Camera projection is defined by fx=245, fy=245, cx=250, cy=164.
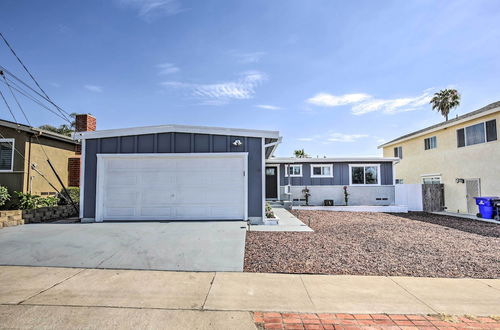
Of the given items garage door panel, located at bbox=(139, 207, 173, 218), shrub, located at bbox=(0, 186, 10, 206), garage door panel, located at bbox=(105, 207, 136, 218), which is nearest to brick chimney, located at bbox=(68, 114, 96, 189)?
shrub, located at bbox=(0, 186, 10, 206)

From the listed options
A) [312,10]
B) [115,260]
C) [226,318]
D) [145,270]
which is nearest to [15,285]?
[115,260]

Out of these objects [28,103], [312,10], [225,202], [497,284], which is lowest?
[497,284]

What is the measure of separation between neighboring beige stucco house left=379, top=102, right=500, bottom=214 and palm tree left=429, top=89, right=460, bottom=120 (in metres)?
13.0

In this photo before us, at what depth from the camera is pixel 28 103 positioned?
34.6 feet

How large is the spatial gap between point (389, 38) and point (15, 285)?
11.6 meters

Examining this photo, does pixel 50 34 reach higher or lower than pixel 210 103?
higher

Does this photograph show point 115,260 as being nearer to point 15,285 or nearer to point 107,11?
point 15,285

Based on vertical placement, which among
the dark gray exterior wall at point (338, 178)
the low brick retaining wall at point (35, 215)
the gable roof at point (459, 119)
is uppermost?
the gable roof at point (459, 119)

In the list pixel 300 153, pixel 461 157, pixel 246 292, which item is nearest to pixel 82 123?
pixel 246 292

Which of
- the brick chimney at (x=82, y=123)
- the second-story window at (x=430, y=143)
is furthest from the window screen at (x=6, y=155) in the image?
the second-story window at (x=430, y=143)

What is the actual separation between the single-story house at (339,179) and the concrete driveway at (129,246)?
840 cm

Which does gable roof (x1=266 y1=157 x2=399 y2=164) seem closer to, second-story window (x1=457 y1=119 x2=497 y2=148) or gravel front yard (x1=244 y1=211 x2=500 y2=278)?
second-story window (x1=457 y1=119 x2=497 y2=148)

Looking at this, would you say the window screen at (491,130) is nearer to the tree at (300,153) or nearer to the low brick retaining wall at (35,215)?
the low brick retaining wall at (35,215)

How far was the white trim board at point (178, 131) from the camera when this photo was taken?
825 centimetres
